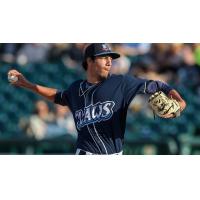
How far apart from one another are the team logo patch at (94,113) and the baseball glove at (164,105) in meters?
0.48

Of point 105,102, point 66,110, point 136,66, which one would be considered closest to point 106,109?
point 105,102

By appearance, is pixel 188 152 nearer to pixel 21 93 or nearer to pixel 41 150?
pixel 41 150

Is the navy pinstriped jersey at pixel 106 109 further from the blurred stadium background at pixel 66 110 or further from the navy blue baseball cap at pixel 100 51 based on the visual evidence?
the blurred stadium background at pixel 66 110

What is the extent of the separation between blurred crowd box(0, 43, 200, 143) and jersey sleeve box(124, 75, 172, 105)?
366 cm

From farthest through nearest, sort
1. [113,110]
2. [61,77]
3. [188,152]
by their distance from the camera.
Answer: [61,77], [188,152], [113,110]

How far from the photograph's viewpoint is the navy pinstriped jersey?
23.4 feet

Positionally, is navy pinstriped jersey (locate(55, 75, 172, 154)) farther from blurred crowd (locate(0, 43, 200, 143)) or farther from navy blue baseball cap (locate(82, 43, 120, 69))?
blurred crowd (locate(0, 43, 200, 143))

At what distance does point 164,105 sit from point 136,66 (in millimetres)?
4237

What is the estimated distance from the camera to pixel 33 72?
38.6 ft

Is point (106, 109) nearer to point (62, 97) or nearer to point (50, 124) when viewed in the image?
point (62, 97)

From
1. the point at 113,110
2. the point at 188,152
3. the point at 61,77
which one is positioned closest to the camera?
the point at 113,110

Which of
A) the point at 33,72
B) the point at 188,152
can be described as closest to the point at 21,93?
the point at 33,72

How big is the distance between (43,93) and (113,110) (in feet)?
3.08

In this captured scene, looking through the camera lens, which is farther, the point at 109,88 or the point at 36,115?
the point at 36,115
